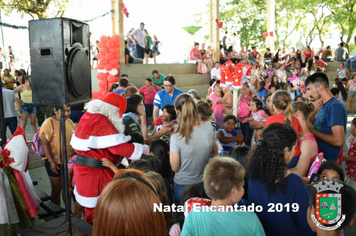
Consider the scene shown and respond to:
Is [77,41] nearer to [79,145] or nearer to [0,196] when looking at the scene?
[79,145]

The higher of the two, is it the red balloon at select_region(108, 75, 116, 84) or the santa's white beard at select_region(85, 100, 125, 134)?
the red balloon at select_region(108, 75, 116, 84)

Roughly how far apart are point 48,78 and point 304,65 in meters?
14.4

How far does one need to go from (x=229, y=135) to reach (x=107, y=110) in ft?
6.37

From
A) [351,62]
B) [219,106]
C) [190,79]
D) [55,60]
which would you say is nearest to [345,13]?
[351,62]

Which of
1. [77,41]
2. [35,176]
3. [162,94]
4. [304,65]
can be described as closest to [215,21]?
[304,65]

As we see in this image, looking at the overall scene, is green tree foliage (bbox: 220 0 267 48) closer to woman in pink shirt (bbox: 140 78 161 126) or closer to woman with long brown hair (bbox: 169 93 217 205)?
woman in pink shirt (bbox: 140 78 161 126)

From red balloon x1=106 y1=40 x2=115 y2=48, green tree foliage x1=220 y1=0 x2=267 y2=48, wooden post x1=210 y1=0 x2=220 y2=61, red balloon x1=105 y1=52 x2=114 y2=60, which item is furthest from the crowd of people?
green tree foliage x1=220 y1=0 x2=267 y2=48

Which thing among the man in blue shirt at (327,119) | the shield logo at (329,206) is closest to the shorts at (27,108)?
the man in blue shirt at (327,119)

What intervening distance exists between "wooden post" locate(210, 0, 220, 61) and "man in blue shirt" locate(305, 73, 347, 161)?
36.1 feet

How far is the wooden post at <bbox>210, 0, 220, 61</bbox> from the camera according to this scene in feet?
43.8

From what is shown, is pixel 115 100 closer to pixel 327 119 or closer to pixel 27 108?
pixel 327 119

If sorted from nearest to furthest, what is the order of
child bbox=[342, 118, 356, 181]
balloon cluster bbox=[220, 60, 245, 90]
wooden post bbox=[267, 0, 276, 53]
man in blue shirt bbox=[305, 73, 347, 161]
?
man in blue shirt bbox=[305, 73, 347, 161] < child bbox=[342, 118, 356, 181] < balloon cluster bbox=[220, 60, 245, 90] < wooden post bbox=[267, 0, 276, 53]

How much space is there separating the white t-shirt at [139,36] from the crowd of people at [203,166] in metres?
6.65

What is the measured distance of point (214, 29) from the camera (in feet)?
44.3
